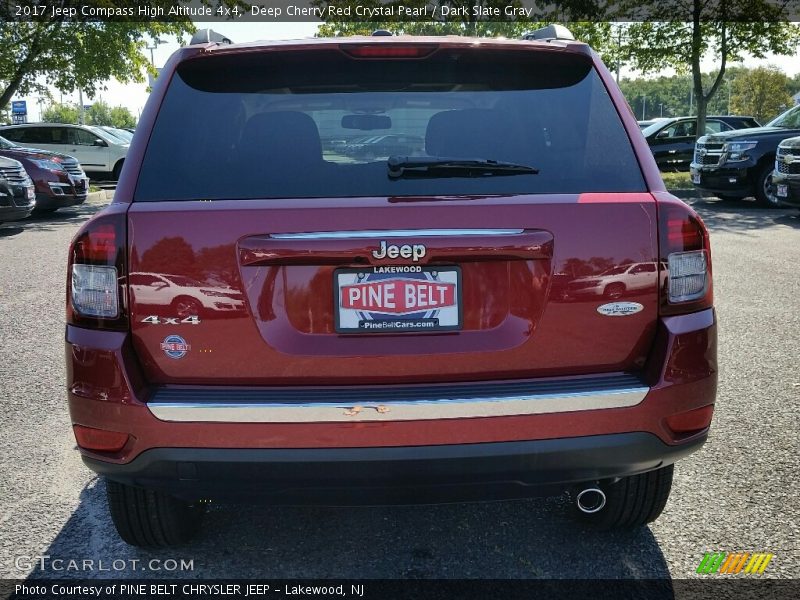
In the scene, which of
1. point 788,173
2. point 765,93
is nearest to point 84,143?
point 788,173

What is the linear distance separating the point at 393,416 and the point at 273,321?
436mm

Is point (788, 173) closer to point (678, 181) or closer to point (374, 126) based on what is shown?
point (678, 181)

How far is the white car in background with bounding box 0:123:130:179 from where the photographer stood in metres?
21.5

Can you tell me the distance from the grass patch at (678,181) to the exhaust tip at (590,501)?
53.4ft

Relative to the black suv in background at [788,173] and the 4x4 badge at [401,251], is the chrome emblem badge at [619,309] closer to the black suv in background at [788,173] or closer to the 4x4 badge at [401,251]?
the 4x4 badge at [401,251]

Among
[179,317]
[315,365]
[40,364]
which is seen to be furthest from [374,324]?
[40,364]

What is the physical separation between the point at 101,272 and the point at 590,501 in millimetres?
1881

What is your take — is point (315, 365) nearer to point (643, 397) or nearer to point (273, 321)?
point (273, 321)

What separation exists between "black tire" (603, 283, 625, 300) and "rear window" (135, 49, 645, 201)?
0.97 ft

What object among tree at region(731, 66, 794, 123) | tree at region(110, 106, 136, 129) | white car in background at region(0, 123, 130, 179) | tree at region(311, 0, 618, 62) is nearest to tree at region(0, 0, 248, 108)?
white car in background at region(0, 123, 130, 179)

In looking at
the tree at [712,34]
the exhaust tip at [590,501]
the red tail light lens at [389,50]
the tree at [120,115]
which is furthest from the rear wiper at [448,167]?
the tree at [120,115]

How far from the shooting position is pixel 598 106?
2584 mm

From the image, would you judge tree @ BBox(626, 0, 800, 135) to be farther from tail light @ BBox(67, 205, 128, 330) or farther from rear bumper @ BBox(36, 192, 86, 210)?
tail light @ BBox(67, 205, 128, 330)

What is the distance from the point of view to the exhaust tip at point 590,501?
2881 mm
